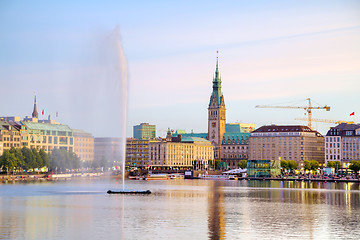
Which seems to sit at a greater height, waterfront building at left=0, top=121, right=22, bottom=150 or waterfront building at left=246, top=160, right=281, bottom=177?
waterfront building at left=0, top=121, right=22, bottom=150

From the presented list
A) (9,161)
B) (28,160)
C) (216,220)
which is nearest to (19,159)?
(28,160)

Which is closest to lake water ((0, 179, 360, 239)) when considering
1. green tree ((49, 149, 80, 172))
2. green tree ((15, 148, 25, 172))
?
green tree ((15, 148, 25, 172))

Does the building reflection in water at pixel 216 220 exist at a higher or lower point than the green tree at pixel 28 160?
lower

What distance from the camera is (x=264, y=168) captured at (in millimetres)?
196500

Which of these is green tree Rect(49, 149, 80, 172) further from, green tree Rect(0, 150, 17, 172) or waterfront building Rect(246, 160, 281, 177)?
waterfront building Rect(246, 160, 281, 177)

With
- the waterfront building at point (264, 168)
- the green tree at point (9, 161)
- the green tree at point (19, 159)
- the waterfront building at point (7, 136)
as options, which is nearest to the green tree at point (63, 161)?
the green tree at point (19, 159)

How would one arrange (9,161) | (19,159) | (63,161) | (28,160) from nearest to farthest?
(9,161) < (19,159) < (28,160) < (63,161)

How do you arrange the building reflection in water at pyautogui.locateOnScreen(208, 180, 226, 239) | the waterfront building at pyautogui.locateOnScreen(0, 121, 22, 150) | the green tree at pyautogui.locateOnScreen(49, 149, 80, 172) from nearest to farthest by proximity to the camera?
the building reflection in water at pyautogui.locateOnScreen(208, 180, 226, 239) < the green tree at pyautogui.locateOnScreen(49, 149, 80, 172) < the waterfront building at pyautogui.locateOnScreen(0, 121, 22, 150)

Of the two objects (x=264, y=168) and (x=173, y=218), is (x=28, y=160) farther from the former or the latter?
(x=173, y=218)

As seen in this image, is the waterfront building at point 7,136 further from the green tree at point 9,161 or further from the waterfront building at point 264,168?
the waterfront building at point 264,168

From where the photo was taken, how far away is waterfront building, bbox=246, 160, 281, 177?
642 feet

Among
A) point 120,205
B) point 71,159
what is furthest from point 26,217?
point 71,159

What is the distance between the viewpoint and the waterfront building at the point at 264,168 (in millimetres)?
195750

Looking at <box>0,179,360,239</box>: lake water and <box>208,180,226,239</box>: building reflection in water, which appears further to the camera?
<box>0,179,360,239</box>: lake water
